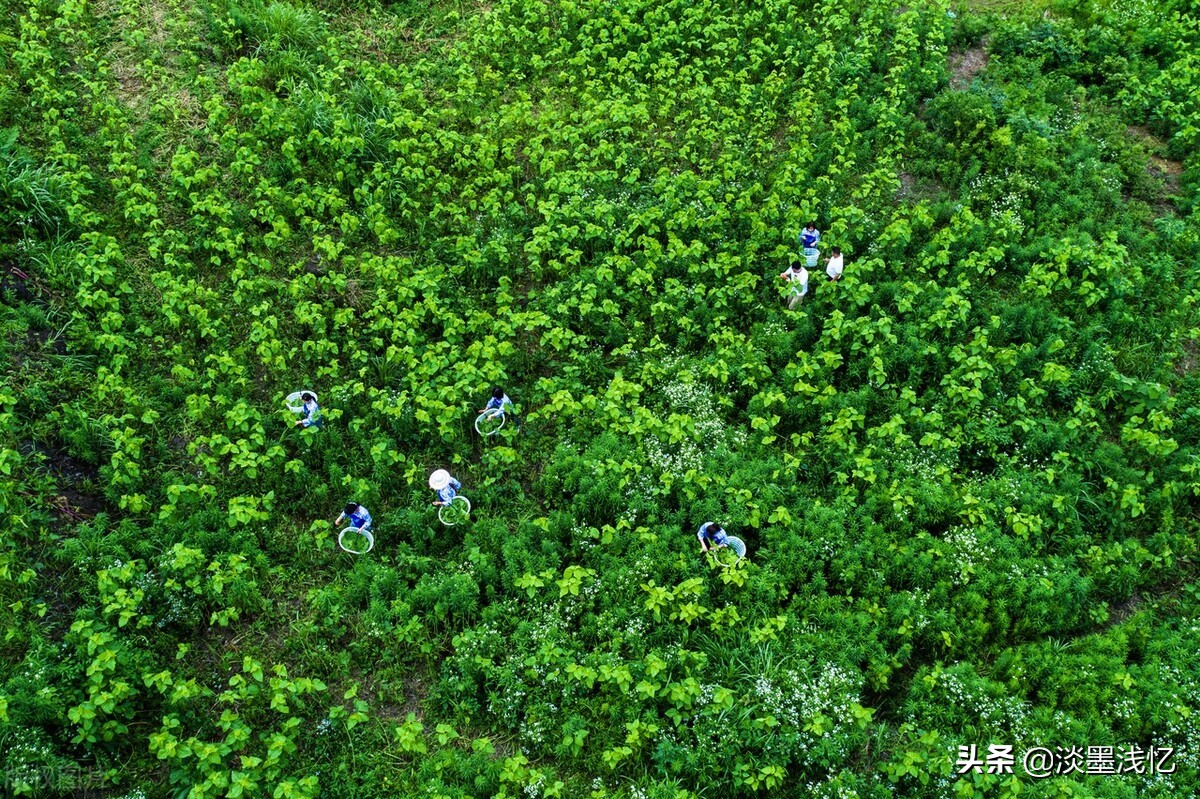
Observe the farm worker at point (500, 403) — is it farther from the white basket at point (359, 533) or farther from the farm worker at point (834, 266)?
the farm worker at point (834, 266)

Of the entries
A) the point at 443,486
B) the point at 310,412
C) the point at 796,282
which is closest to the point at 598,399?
the point at 443,486

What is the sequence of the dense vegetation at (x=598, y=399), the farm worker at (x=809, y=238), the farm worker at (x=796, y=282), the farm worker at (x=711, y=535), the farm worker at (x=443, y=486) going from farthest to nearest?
the farm worker at (x=809, y=238)
the farm worker at (x=796, y=282)
the farm worker at (x=443, y=486)
the farm worker at (x=711, y=535)
the dense vegetation at (x=598, y=399)

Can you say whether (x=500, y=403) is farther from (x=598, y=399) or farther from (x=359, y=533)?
(x=359, y=533)

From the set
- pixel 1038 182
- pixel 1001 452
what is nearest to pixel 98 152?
pixel 1001 452

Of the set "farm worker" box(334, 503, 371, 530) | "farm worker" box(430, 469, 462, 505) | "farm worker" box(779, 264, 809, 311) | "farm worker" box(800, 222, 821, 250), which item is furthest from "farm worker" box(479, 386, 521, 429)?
"farm worker" box(800, 222, 821, 250)

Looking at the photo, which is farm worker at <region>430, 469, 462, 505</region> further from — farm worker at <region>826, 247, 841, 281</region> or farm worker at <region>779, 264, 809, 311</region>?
farm worker at <region>826, 247, 841, 281</region>

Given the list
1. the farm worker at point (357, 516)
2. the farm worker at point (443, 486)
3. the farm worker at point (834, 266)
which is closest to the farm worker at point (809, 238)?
the farm worker at point (834, 266)

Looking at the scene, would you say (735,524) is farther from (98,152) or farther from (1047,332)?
(98,152)
